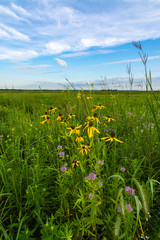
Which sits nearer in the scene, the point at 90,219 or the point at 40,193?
the point at 90,219

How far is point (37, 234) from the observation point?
4.39 ft

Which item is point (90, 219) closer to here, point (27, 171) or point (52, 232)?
point (52, 232)

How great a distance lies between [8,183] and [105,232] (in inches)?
38.5

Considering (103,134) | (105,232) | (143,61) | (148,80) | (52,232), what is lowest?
(105,232)

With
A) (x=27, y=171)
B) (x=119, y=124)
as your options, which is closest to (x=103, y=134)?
(x=119, y=124)

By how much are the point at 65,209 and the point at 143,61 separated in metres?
1.65

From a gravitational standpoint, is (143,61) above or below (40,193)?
above

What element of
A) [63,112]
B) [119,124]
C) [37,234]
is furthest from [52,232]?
[63,112]

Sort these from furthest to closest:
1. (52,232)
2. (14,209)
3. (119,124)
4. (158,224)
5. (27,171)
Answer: (119,124)
(27,171)
(14,209)
(158,224)
(52,232)

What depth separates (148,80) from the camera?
1745 millimetres

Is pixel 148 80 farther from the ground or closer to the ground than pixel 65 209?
farther from the ground

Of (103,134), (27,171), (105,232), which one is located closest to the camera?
(105,232)

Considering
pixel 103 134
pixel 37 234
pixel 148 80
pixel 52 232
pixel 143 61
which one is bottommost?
pixel 37 234

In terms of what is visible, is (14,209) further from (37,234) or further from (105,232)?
(105,232)
